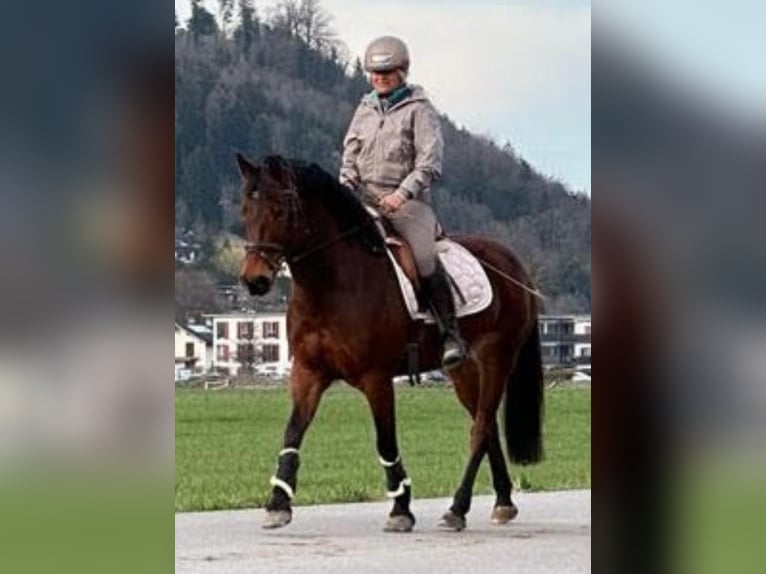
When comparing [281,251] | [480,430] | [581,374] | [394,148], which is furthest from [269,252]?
[581,374]

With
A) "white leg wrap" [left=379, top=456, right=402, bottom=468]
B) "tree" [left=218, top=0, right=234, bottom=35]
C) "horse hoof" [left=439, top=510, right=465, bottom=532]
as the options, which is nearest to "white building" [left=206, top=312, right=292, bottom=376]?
"white leg wrap" [left=379, top=456, right=402, bottom=468]

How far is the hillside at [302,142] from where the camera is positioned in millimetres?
4340

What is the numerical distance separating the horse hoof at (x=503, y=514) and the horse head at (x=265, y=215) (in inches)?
37.7

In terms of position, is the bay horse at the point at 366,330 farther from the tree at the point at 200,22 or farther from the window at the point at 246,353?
the tree at the point at 200,22

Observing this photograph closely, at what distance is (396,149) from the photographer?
15.2ft

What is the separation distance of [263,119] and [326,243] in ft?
1.21

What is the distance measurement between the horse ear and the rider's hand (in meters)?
0.41

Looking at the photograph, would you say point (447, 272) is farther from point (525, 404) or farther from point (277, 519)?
point (277, 519)

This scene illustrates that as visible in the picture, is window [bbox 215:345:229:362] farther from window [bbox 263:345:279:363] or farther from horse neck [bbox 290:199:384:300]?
horse neck [bbox 290:199:384:300]
